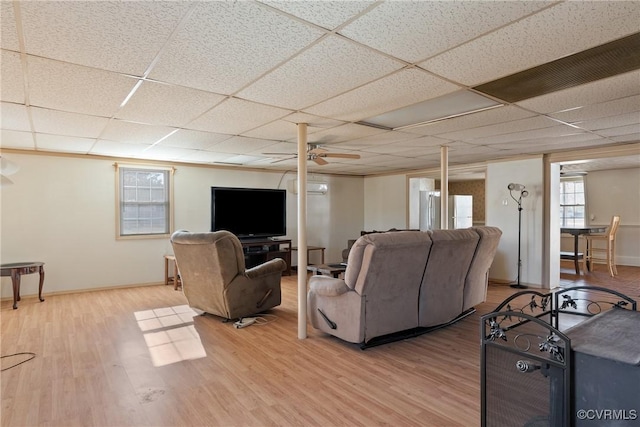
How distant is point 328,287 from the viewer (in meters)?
3.42

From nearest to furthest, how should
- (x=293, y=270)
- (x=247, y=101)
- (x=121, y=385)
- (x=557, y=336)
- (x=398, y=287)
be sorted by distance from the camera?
(x=557, y=336) → (x=121, y=385) → (x=247, y=101) → (x=398, y=287) → (x=293, y=270)

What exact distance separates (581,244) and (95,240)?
10.6 metres

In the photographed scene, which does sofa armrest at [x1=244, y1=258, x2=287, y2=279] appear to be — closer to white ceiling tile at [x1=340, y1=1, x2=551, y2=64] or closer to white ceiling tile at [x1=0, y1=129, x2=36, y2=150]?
white ceiling tile at [x1=340, y1=1, x2=551, y2=64]

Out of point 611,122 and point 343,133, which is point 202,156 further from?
point 611,122

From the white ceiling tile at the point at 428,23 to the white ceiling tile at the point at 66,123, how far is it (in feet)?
9.79

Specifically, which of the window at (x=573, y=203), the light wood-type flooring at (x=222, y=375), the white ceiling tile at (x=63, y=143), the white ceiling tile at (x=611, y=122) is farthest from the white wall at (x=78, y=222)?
the window at (x=573, y=203)

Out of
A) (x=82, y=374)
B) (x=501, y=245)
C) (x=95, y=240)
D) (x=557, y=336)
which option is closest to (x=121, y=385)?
(x=82, y=374)

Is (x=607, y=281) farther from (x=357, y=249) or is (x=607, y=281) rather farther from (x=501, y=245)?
(x=357, y=249)

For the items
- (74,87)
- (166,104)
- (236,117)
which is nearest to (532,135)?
(236,117)

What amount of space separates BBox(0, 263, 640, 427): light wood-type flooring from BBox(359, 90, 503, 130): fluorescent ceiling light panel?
2.25m

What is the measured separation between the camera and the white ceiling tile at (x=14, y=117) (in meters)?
3.15

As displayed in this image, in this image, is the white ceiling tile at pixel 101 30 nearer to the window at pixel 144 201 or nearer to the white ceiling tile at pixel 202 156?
the white ceiling tile at pixel 202 156

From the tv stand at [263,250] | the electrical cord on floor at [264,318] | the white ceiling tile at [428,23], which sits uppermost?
the white ceiling tile at [428,23]

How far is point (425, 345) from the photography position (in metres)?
3.41
